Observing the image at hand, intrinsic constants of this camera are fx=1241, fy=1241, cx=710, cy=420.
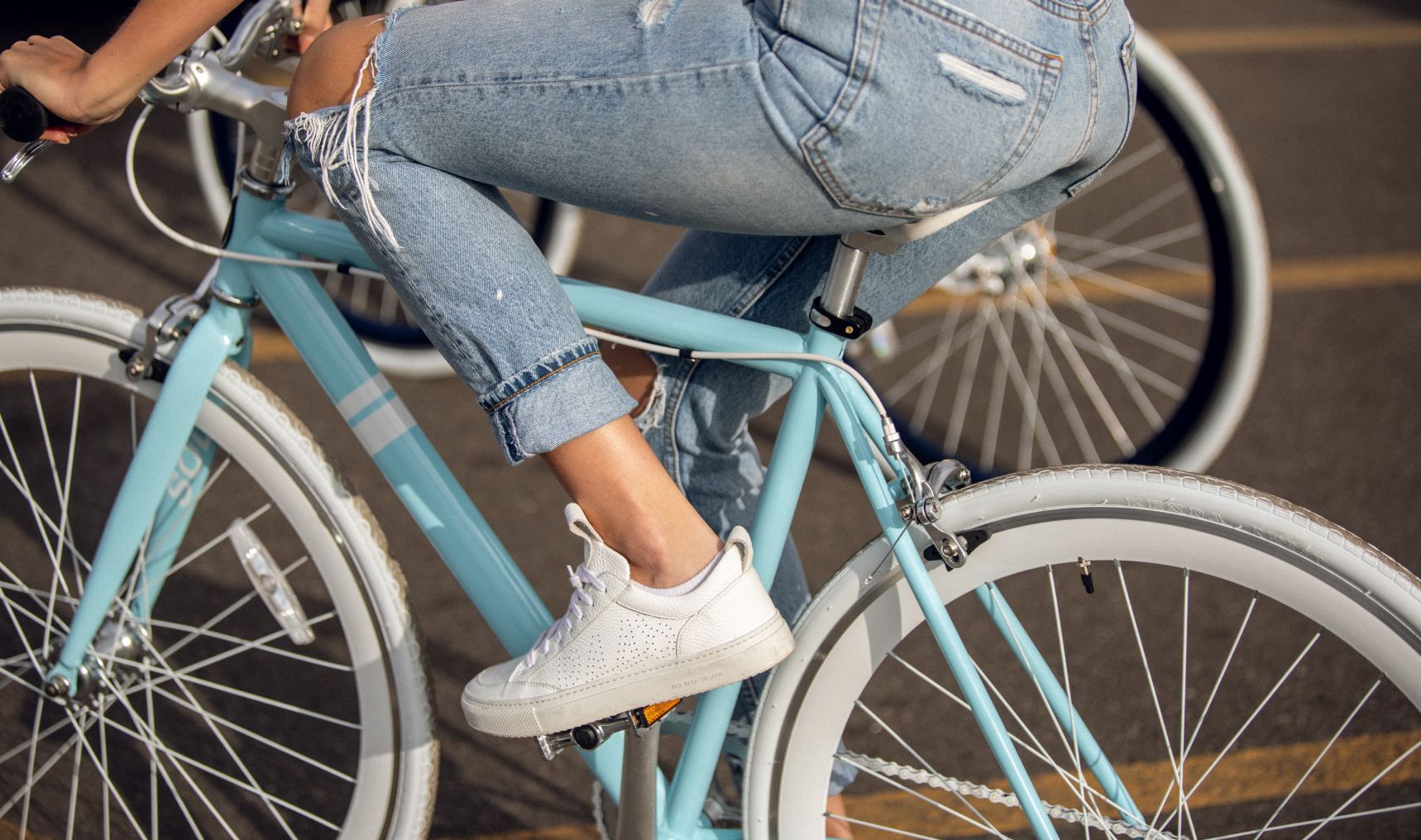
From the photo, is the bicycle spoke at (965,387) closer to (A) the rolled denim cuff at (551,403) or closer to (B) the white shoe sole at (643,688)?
(B) the white shoe sole at (643,688)

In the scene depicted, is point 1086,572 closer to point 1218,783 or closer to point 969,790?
point 969,790

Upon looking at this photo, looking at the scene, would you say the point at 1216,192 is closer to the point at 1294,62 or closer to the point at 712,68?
the point at 712,68

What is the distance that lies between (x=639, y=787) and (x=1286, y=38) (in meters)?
4.88

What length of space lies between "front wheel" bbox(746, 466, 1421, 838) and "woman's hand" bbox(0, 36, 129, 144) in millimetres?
999

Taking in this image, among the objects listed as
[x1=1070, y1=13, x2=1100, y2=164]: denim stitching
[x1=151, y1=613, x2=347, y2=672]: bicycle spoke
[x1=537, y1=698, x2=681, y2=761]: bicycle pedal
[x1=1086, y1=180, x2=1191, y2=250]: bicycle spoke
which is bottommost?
[x1=537, y1=698, x2=681, y2=761]: bicycle pedal

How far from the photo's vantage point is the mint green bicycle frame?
1.47 metres

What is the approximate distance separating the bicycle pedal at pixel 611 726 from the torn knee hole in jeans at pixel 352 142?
624 mm

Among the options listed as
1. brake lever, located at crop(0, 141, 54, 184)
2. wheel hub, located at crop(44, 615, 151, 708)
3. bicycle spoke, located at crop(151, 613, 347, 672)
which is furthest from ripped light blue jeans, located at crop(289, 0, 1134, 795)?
wheel hub, located at crop(44, 615, 151, 708)

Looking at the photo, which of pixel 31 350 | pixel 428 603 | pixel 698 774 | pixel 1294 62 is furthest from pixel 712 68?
pixel 1294 62

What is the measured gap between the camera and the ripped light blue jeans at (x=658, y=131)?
3.78 feet

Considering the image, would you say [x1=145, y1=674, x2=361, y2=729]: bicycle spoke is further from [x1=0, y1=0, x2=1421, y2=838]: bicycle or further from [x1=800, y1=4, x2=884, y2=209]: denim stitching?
[x1=800, y1=4, x2=884, y2=209]: denim stitching

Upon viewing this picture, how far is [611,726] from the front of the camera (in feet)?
5.01

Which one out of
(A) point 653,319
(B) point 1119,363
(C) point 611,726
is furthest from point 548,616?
(B) point 1119,363

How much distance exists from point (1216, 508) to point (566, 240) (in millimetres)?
1996
